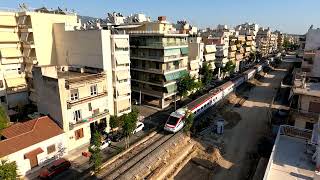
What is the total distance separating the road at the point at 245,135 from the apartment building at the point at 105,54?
19084mm

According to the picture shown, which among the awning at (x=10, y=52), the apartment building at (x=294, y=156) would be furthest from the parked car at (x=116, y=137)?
the awning at (x=10, y=52)

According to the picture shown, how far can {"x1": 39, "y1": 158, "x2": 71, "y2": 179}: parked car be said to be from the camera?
28891 mm

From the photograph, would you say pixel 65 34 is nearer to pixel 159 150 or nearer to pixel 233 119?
pixel 159 150

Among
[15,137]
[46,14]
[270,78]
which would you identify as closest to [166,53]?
[46,14]

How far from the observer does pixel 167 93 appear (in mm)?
52875

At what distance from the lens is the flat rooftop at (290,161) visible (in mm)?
18406

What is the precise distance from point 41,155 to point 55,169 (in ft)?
9.72

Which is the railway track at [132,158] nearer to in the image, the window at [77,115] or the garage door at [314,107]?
the window at [77,115]

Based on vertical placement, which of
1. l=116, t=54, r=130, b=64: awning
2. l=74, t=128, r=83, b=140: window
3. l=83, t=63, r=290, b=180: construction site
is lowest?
l=83, t=63, r=290, b=180: construction site

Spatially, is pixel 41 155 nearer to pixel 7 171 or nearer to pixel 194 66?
pixel 7 171

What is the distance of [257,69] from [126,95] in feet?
233

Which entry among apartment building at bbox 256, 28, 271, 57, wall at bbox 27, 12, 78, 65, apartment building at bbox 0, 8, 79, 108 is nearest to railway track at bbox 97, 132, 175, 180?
apartment building at bbox 0, 8, 79, 108

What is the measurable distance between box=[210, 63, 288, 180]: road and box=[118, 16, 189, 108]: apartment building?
15850 mm

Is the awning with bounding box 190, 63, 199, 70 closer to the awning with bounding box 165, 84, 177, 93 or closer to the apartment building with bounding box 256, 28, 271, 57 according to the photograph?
the awning with bounding box 165, 84, 177, 93
